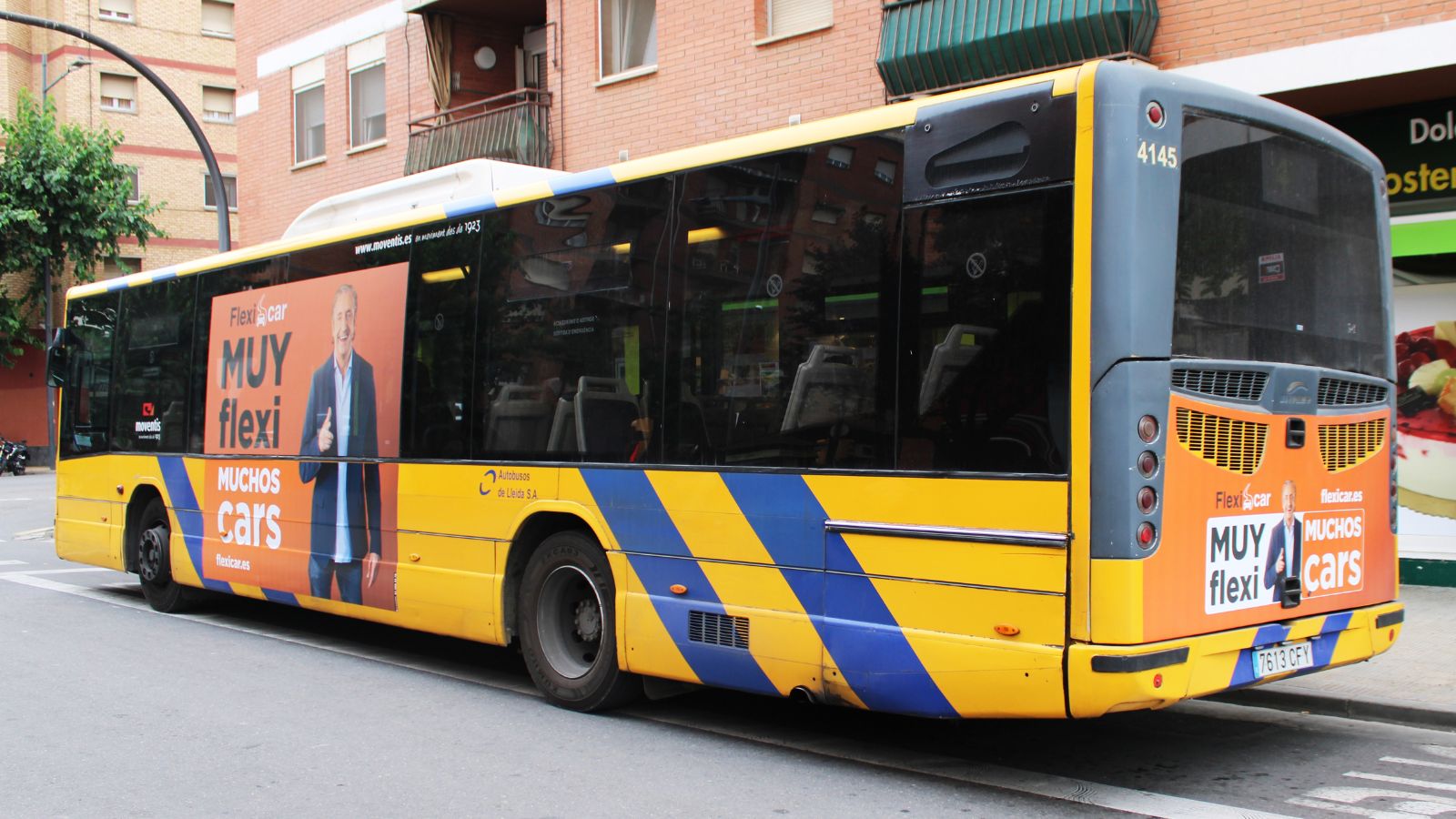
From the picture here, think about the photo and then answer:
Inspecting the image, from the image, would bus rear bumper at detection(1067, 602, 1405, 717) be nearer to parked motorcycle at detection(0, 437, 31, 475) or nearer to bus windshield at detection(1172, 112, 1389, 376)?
bus windshield at detection(1172, 112, 1389, 376)

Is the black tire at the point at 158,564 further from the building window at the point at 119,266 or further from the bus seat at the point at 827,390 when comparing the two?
the building window at the point at 119,266

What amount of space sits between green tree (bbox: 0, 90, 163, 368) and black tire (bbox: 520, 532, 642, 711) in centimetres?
3562

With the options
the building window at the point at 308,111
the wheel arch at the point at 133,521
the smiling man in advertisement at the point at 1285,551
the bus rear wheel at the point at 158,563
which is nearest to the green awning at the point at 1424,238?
the smiling man in advertisement at the point at 1285,551

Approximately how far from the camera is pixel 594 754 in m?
6.39

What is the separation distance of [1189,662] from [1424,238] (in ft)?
23.8

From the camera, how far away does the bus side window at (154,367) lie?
11.3 m

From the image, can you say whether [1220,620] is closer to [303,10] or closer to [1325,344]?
[1325,344]

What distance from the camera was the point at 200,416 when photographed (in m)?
11.0

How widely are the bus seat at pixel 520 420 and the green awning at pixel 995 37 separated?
20.3 ft

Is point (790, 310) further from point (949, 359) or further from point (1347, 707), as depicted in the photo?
point (1347, 707)

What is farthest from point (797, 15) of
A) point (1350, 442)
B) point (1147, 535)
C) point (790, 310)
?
point (1147, 535)

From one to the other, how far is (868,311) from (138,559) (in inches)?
347

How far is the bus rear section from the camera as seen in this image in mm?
5031


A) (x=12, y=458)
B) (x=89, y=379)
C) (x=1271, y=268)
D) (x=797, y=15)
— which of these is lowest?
(x=12, y=458)
